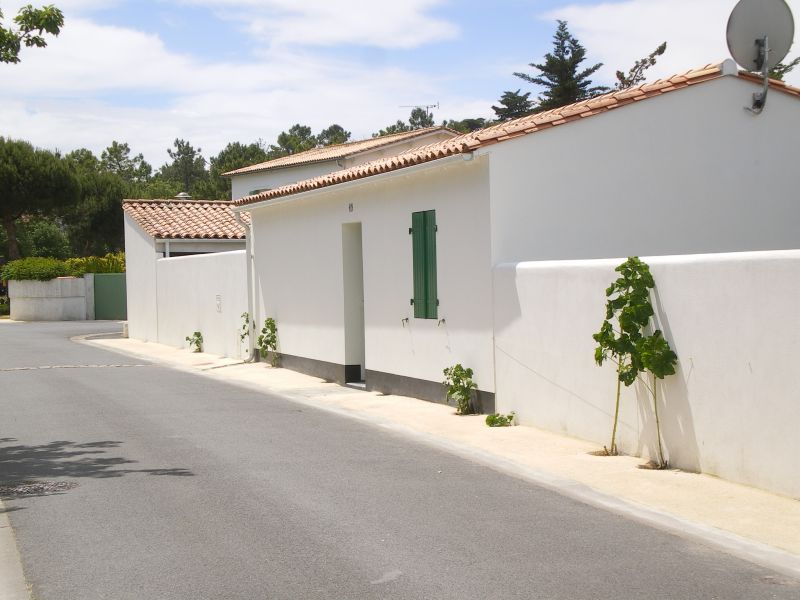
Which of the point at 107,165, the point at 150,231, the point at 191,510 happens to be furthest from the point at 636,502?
the point at 107,165

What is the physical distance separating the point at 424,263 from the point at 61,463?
18.9ft

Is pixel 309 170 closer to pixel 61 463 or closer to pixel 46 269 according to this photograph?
pixel 46 269

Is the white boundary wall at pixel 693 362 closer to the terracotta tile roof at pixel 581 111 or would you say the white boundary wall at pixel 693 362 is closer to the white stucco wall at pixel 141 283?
the terracotta tile roof at pixel 581 111

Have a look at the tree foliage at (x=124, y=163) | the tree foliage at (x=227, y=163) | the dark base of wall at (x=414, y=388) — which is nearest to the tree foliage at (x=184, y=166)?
the tree foliage at (x=124, y=163)

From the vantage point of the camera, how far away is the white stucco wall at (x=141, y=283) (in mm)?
27531

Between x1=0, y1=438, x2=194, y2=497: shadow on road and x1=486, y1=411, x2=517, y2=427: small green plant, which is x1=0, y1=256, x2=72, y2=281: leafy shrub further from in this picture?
x1=486, y1=411, x2=517, y2=427: small green plant

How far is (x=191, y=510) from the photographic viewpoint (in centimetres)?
757

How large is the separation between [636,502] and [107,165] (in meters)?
100

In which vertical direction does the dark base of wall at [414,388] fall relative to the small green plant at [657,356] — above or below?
below

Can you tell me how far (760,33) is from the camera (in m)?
12.0

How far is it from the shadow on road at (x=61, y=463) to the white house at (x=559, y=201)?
184 inches

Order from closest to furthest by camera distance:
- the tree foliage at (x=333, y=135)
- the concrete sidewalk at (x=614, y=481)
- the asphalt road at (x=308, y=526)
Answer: the asphalt road at (x=308, y=526) → the concrete sidewalk at (x=614, y=481) → the tree foliage at (x=333, y=135)

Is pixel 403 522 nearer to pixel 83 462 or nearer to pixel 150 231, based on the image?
pixel 83 462

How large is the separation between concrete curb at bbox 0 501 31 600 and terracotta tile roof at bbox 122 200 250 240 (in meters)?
20.5
